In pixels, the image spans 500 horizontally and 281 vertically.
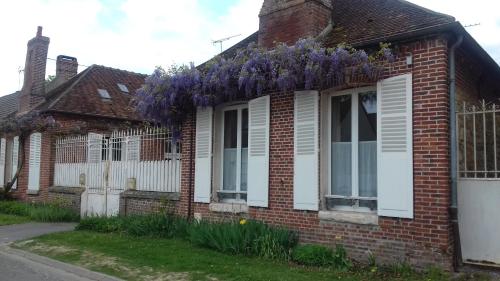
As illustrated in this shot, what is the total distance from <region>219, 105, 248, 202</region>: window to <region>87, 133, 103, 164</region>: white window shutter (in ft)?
19.8

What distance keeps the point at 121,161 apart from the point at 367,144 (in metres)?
8.41

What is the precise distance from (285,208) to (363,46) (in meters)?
3.36

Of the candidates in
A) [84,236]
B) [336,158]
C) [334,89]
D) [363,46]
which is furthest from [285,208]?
[84,236]

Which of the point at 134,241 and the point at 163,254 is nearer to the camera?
the point at 163,254

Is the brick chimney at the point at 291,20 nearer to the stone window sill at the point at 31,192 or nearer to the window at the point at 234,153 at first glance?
the window at the point at 234,153

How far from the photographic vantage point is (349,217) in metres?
8.66

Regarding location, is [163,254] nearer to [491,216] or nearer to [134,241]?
[134,241]

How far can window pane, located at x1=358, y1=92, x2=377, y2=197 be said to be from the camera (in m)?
8.75

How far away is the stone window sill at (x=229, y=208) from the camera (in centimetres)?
1052

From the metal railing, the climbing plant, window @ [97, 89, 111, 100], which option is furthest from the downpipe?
window @ [97, 89, 111, 100]

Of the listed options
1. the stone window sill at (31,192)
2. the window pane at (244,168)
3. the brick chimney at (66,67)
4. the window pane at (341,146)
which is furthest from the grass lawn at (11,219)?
the window pane at (341,146)

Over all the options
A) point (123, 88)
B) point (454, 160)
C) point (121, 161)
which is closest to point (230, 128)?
point (121, 161)

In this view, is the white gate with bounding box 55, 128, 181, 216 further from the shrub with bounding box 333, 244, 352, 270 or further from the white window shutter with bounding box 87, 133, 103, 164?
the shrub with bounding box 333, 244, 352, 270

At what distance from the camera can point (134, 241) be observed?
1109 centimetres
